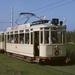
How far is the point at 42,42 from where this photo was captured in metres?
17.1

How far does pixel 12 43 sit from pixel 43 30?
779cm

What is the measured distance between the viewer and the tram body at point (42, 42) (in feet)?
55.1

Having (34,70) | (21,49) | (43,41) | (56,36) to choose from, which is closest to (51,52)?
(43,41)

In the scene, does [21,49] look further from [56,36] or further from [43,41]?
[56,36]

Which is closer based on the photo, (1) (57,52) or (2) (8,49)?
(1) (57,52)

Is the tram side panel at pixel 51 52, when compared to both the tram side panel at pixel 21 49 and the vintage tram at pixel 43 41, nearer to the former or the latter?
the vintage tram at pixel 43 41

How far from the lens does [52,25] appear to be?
670 inches

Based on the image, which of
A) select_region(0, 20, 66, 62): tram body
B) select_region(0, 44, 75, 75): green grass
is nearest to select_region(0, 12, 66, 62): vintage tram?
select_region(0, 20, 66, 62): tram body

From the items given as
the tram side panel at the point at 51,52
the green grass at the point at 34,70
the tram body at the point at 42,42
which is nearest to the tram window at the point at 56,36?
the tram body at the point at 42,42

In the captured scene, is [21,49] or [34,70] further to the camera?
[21,49]

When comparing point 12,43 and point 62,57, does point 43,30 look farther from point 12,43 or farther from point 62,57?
point 12,43

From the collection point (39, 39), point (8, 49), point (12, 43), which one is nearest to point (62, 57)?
point (39, 39)

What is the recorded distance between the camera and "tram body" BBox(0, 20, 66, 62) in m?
16.8

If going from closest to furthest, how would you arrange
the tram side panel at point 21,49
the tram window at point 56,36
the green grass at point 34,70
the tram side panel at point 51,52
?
the green grass at point 34,70
the tram side panel at point 51,52
the tram window at point 56,36
the tram side panel at point 21,49
